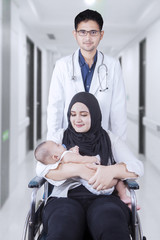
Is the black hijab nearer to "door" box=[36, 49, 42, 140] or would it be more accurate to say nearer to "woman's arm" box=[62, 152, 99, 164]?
"woman's arm" box=[62, 152, 99, 164]

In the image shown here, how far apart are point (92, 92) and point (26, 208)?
6.40 ft

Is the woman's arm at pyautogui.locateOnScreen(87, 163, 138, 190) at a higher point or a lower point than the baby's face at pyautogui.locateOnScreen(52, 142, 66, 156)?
lower

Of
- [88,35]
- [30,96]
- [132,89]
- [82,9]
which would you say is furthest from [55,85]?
[132,89]

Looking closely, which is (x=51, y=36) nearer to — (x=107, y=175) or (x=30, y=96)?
(x=30, y=96)

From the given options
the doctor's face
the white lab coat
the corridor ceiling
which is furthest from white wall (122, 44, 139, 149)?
the doctor's face

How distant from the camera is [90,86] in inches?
85.3

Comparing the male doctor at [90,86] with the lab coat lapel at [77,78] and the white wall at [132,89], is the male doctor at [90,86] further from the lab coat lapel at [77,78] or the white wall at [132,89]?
the white wall at [132,89]

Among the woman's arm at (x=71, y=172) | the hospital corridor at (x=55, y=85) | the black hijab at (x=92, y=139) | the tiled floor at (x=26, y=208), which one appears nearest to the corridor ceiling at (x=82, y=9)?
the hospital corridor at (x=55, y=85)

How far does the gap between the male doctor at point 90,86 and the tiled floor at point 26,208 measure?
1.32m

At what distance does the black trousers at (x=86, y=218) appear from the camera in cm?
149

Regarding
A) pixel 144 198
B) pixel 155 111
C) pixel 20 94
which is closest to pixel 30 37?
pixel 20 94

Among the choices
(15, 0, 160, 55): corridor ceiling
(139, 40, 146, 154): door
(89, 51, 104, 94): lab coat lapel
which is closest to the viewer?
(89, 51, 104, 94): lab coat lapel

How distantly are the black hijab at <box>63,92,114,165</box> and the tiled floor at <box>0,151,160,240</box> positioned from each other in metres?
1.41

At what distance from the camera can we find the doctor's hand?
1.70 meters
